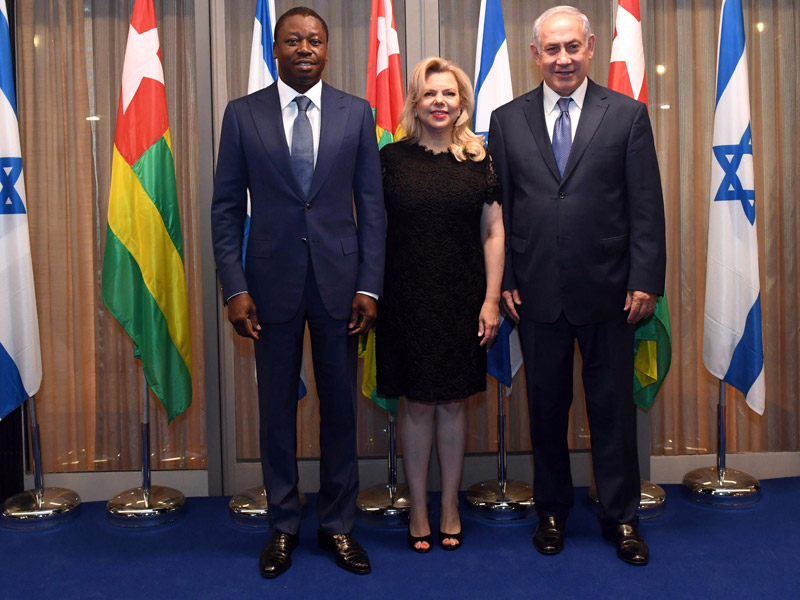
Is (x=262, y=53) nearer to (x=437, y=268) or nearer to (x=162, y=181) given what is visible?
(x=162, y=181)

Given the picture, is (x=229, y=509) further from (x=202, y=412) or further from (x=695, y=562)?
(x=695, y=562)

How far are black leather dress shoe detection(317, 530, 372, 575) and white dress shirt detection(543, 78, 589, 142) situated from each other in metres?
1.52

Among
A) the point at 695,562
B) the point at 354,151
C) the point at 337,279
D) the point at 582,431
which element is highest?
the point at 354,151

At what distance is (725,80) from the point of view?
2998mm

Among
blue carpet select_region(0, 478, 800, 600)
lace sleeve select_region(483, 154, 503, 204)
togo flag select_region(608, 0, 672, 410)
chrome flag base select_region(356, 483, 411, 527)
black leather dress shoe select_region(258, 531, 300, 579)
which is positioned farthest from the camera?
togo flag select_region(608, 0, 672, 410)

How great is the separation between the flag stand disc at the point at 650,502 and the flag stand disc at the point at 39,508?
2147mm

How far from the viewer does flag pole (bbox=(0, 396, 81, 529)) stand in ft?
9.49

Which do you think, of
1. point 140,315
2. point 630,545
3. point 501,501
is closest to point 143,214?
point 140,315

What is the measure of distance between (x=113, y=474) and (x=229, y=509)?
0.67m

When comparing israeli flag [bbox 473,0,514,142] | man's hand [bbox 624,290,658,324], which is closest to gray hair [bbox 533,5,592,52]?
israeli flag [bbox 473,0,514,142]

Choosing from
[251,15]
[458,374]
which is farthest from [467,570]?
[251,15]

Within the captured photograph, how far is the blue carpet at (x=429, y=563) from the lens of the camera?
2258 millimetres

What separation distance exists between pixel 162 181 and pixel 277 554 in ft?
4.96

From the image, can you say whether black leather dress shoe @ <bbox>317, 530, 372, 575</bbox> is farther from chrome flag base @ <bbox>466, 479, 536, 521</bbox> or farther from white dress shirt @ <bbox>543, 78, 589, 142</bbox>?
white dress shirt @ <bbox>543, 78, 589, 142</bbox>
